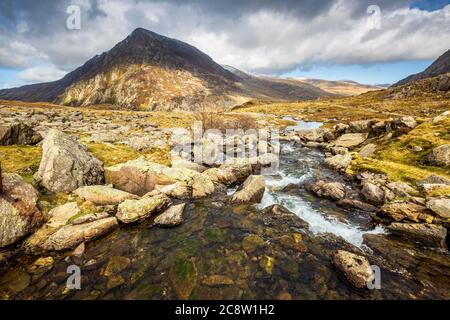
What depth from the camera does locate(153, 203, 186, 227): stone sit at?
13180 millimetres

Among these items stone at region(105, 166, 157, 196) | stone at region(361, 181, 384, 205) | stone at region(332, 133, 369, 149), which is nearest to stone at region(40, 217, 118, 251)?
stone at region(105, 166, 157, 196)

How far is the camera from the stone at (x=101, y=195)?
45.8 ft

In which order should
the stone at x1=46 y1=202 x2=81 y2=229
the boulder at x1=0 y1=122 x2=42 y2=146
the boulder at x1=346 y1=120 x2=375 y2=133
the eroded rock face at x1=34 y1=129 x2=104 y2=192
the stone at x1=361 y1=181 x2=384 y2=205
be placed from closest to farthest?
the stone at x1=46 y1=202 x2=81 y2=229 → the eroded rock face at x1=34 y1=129 x2=104 y2=192 → the stone at x1=361 y1=181 x2=384 y2=205 → the boulder at x1=0 y1=122 x2=42 y2=146 → the boulder at x1=346 y1=120 x2=375 y2=133

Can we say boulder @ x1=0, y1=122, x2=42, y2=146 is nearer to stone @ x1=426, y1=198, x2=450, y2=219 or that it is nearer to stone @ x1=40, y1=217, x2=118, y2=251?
stone @ x1=40, y1=217, x2=118, y2=251

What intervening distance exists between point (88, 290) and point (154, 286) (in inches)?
95.3

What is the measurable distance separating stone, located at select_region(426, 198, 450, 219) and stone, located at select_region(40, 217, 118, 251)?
17.5 metres

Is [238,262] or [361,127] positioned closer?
[238,262]

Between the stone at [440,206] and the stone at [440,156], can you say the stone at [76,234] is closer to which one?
the stone at [440,206]

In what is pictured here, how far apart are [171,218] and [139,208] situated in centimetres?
197

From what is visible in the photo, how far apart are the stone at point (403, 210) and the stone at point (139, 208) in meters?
13.7

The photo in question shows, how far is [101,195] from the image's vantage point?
14.2m

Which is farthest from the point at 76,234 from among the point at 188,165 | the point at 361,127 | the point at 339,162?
the point at 361,127

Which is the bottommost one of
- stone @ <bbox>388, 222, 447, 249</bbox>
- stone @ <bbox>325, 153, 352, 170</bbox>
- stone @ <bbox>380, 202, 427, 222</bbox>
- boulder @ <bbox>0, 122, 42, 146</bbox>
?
stone @ <bbox>388, 222, 447, 249</bbox>

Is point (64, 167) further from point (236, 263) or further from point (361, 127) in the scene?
point (361, 127)
